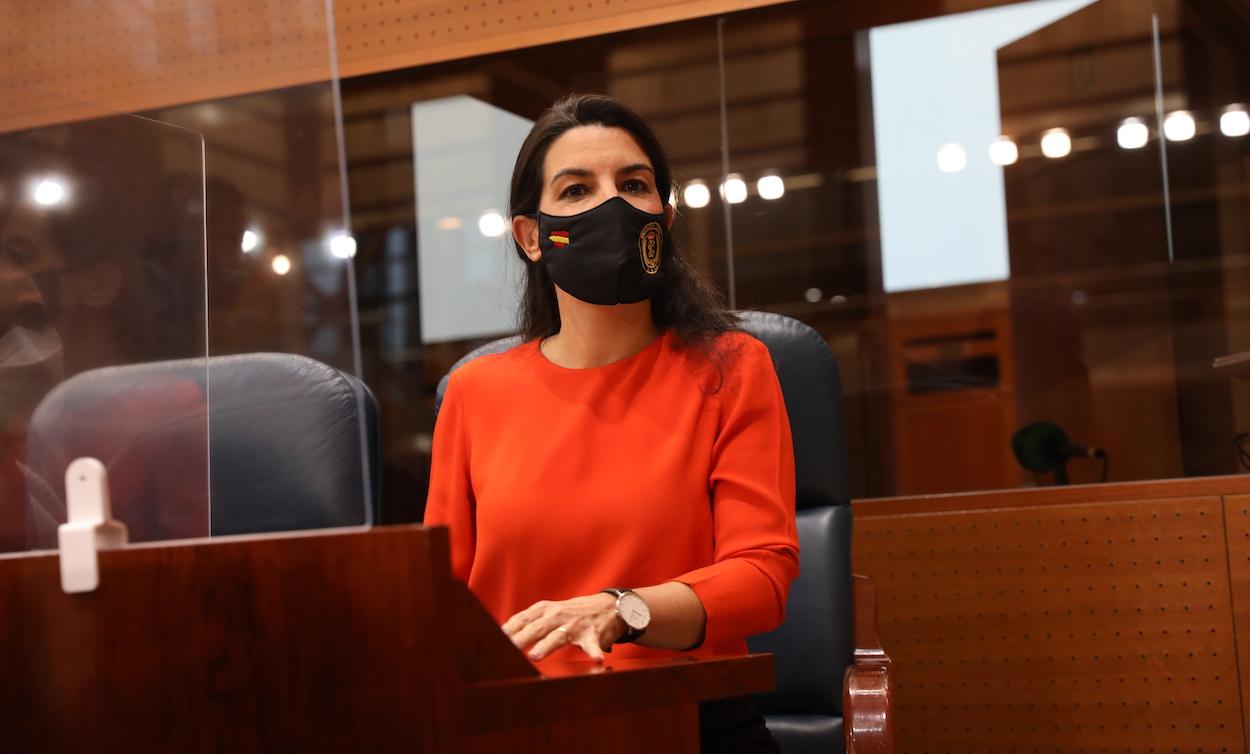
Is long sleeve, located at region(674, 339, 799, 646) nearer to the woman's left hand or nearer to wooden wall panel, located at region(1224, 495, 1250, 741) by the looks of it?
the woman's left hand

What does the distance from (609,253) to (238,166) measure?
708 mm

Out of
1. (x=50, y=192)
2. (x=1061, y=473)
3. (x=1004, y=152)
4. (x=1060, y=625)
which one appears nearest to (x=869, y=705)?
(x=50, y=192)

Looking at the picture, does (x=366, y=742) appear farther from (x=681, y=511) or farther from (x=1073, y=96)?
(x=1073, y=96)

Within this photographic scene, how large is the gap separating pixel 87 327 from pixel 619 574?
2.38 ft

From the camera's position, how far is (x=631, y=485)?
5.15ft

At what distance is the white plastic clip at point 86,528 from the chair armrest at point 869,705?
0.98 m

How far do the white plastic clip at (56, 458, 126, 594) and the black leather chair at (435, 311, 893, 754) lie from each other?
1.01 meters

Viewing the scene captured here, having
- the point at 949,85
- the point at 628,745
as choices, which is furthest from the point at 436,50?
the point at 628,745

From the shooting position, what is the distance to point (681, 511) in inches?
60.9

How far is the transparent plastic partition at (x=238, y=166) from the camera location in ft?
2.83

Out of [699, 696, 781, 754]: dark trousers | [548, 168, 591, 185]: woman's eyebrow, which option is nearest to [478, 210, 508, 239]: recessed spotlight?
[548, 168, 591, 185]: woman's eyebrow

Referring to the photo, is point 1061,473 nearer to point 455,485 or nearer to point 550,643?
point 455,485

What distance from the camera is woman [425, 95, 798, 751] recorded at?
4.91ft

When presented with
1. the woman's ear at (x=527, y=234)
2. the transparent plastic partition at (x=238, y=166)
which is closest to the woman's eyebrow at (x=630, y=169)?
the woman's ear at (x=527, y=234)
